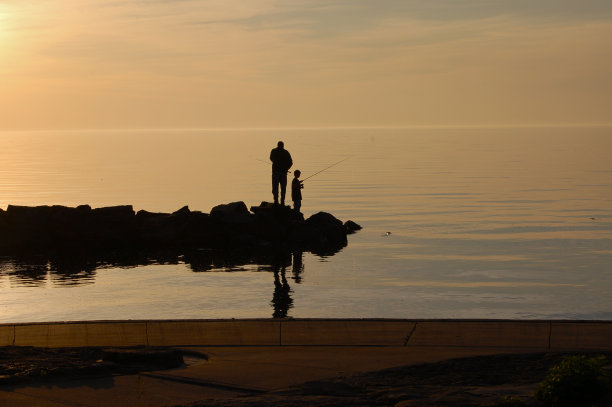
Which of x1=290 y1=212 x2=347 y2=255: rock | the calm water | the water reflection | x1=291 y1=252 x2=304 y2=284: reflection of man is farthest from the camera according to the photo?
x1=290 y1=212 x2=347 y2=255: rock

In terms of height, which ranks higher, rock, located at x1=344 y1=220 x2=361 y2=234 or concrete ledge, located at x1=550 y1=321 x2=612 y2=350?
rock, located at x1=344 y1=220 x2=361 y2=234

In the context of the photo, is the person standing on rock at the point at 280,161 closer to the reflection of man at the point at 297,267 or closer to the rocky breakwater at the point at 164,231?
the rocky breakwater at the point at 164,231

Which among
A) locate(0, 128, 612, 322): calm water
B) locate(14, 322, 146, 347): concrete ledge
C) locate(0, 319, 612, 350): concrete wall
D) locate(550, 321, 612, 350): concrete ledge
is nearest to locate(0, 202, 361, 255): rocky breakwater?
locate(0, 128, 612, 322): calm water

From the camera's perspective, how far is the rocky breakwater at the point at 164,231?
3200 centimetres

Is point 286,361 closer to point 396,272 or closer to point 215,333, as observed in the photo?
point 215,333

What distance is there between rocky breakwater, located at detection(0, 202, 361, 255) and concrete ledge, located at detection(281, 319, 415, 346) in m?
19.8

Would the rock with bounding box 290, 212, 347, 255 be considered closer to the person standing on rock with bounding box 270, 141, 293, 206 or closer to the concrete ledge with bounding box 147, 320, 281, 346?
the person standing on rock with bounding box 270, 141, 293, 206

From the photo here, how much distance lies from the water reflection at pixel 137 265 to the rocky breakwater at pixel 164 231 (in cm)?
172

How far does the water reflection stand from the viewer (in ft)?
79.0

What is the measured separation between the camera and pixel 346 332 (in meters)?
11.0

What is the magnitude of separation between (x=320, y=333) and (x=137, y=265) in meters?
17.5

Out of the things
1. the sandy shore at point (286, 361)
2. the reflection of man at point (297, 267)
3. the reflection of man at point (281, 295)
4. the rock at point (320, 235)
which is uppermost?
the rock at point (320, 235)

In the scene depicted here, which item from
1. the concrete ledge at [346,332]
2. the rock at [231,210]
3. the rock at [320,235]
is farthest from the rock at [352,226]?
the concrete ledge at [346,332]

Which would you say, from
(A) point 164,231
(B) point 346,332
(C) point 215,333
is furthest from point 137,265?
(B) point 346,332
